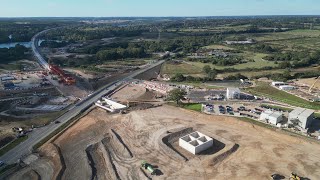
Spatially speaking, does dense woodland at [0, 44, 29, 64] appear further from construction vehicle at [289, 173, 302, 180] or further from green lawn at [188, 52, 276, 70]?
construction vehicle at [289, 173, 302, 180]

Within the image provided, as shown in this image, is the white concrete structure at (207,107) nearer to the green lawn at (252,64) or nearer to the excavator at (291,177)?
the excavator at (291,177)

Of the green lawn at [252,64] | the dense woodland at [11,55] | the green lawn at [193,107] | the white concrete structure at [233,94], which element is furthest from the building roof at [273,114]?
the dense woodland at [11,55]

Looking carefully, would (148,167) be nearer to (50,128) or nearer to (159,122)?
(159,122)

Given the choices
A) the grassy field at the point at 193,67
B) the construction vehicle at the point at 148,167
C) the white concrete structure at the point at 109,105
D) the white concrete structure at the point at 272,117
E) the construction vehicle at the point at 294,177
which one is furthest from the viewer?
the grassy field at the point at 193,67

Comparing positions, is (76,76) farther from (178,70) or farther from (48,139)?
(48,139)

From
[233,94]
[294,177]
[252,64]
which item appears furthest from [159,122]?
Answer: [252,64]

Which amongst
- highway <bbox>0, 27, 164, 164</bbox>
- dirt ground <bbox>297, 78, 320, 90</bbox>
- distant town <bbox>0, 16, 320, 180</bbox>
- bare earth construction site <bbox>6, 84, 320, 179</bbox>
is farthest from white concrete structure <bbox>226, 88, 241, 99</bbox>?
highway <bbox>0, 27, 164, 164</bbox>
